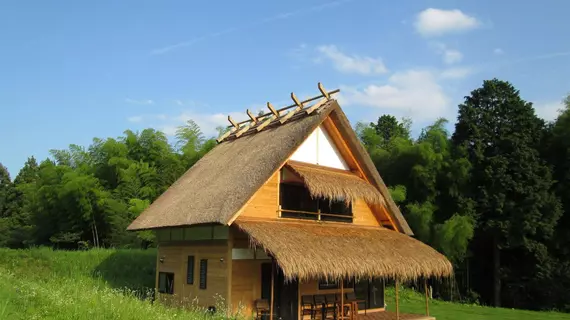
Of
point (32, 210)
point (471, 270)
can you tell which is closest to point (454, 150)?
point (471, 270)

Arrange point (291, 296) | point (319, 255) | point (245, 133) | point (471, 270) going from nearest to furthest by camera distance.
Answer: point (319, 255), point (291, 296), point (245, 133), point (471, 270)

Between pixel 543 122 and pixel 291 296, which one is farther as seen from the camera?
pixel 543 122

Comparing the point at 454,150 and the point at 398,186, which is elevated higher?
the point at 454,150

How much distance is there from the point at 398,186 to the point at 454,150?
3552 millimetres

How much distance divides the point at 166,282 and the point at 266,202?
4.42 m

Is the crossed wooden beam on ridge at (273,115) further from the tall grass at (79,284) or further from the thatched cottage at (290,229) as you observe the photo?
the tall grass at (79,284)

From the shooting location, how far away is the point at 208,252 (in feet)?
43.1

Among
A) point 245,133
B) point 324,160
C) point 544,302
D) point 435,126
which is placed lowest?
point 544,302

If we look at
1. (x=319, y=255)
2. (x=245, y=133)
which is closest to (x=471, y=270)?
(x=245, y=133)

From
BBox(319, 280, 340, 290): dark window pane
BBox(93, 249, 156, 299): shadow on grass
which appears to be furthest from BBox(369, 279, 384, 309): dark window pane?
BBox(93, 249, 156, 299): shadow on grass

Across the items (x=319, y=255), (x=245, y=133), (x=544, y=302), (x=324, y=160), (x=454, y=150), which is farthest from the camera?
(x=454, y=150)

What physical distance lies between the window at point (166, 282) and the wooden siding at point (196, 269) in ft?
0.40

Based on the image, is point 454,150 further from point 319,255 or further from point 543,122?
point 319,255

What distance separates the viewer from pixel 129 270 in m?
18.7
